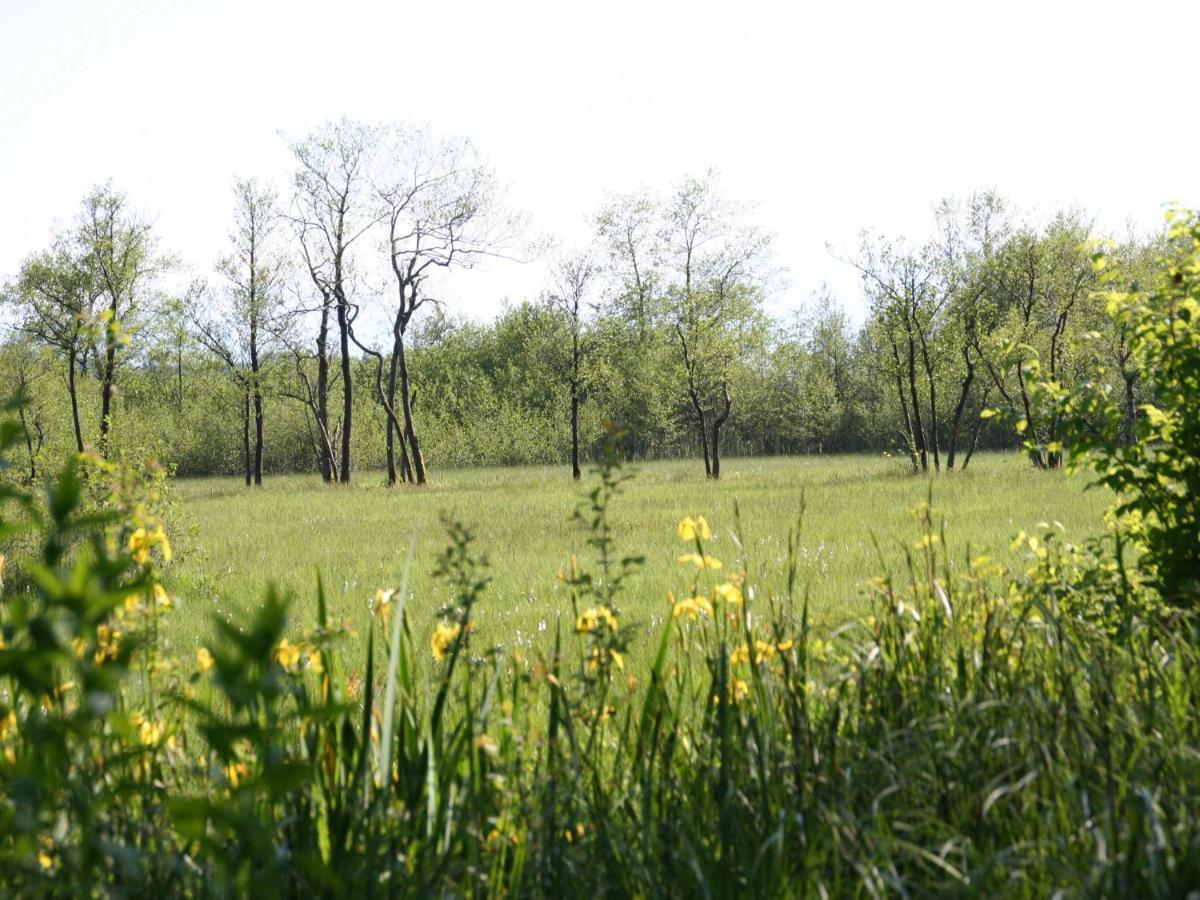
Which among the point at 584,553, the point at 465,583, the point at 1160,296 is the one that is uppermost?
the point at 1160,296

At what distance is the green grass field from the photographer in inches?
350

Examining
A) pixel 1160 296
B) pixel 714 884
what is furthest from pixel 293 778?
pixel 1160 296

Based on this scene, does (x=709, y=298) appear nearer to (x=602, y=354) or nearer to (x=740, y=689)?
(x=602, y=354)

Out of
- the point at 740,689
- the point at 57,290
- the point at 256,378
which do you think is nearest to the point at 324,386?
the point at 256,378

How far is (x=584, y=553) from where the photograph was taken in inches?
501

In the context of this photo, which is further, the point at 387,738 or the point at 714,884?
the point at 387,738

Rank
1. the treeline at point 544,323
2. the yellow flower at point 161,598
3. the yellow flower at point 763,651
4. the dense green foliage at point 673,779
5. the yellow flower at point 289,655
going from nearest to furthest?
the dense green foliage at point 673,779, the yellow flower at point 161,598, the yellow flower at point 289,655, the yellow flower at point 763,651, the treeline at point 544,323

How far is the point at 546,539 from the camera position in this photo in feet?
49.5

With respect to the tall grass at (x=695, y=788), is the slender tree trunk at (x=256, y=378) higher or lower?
higher

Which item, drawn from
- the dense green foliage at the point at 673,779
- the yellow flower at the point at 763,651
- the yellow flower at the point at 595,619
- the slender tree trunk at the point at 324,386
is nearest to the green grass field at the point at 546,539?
the yellow flower at the point at 595,619

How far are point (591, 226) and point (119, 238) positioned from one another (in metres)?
18.4

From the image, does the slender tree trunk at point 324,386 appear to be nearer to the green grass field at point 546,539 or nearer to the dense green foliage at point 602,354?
the dense green foliage at point 602,354

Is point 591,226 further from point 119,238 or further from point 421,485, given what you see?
point 119,238

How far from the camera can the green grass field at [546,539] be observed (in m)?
8.89
